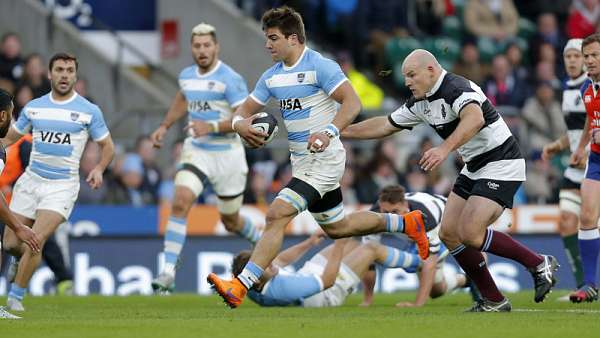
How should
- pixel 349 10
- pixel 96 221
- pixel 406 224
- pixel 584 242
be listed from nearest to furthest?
1. pixel 406 224
2. pixel 584 242
3. pixel 96 221
4. pixel 349 10

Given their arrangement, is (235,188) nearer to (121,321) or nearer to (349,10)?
(121,321)

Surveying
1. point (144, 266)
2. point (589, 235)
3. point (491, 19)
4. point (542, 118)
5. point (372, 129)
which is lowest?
point (144, 266)

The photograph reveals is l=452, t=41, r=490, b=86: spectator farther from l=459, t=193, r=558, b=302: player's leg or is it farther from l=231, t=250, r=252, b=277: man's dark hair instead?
l=459, t=193, r=558, b=302: player's leg

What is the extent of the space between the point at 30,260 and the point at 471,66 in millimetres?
11919

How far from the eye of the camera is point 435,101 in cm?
1248

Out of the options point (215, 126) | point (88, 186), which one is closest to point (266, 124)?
point (215, 126)

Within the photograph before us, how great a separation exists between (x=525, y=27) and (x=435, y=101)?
48.1 feet

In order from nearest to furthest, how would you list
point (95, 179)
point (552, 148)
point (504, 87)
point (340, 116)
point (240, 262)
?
1. point (340, 116)
2. point (240, 262)
3. point (95, 179)
4. point (552, 148)
5. point (504, 87)

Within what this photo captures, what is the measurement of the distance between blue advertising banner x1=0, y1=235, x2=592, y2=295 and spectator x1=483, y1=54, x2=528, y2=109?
515cm

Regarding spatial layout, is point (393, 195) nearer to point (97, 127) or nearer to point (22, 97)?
point (97, 127)

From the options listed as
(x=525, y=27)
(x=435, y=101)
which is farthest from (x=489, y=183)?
(x=525, y=27)

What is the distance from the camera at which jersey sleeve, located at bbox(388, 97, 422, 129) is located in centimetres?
1288

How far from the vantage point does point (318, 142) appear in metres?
12.1

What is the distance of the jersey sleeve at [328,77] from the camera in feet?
42.1
